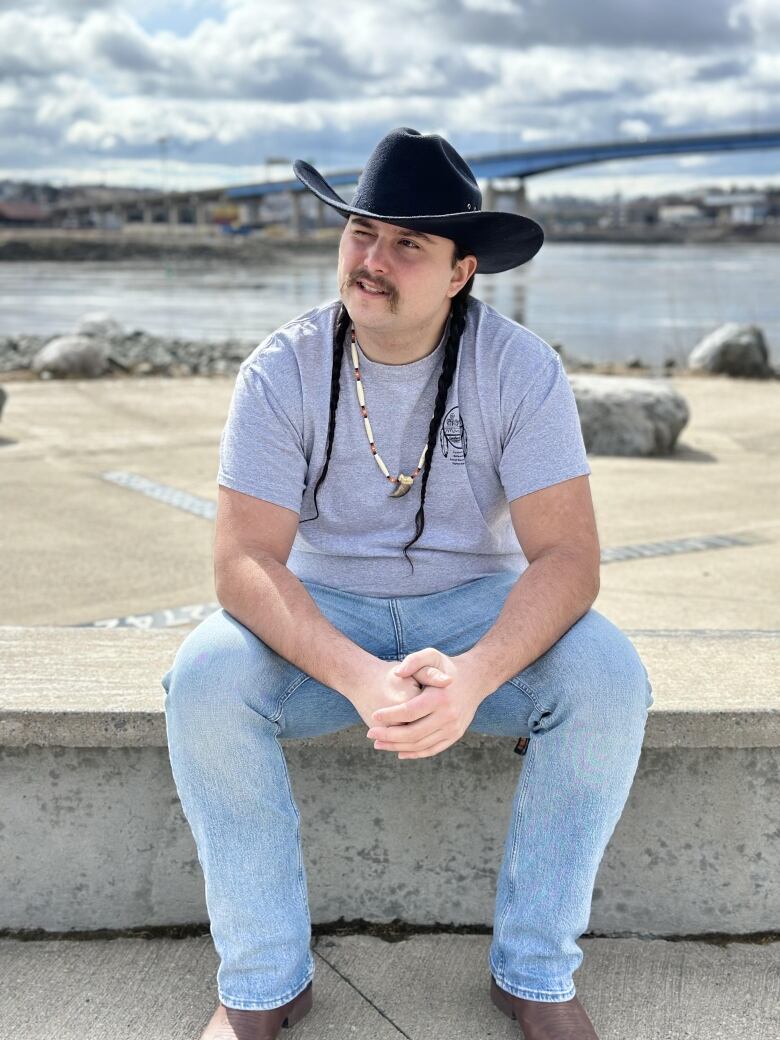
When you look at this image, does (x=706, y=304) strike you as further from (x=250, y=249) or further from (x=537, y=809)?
A: (x=250, y=249)

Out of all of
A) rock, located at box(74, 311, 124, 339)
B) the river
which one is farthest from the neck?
rock, located at box(74, 311, 124, 339)

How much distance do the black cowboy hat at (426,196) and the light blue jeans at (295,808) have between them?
0.73 metres

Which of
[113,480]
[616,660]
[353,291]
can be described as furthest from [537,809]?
[113,480]

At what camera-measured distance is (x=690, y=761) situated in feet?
6.88

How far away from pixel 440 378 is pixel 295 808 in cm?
77

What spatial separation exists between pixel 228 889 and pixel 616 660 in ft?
2.14

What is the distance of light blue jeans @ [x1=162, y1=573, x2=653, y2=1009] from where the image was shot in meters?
1.81

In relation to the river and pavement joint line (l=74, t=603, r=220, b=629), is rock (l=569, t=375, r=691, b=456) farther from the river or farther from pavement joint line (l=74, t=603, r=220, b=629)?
the river

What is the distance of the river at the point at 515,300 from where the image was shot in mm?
19547

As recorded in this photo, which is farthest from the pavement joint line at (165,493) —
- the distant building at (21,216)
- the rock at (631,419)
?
the distant building at (21,216)

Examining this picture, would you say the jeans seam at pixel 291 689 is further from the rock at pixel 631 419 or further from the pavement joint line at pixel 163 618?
the rock at pixel 631 419

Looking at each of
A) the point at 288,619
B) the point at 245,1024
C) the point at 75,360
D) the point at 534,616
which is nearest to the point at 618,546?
the point at 534,616

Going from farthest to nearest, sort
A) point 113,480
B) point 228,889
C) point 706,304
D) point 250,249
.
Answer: point 250,249 → point 706,304 → point 113,480 → point 228,889

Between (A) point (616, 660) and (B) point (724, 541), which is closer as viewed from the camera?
(A) point (616, 660)
